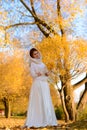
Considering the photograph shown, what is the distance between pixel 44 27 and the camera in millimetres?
19141

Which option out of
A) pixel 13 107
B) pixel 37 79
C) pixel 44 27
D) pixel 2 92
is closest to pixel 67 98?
pixel 44 27

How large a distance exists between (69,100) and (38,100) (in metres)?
10.6

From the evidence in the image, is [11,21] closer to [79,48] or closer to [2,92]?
[79,48]

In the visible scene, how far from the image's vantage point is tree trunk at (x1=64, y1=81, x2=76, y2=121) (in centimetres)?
1916

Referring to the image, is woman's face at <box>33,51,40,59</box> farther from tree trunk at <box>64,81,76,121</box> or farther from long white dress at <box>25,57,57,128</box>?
tree trunk at <box>64,81,76,121</box>

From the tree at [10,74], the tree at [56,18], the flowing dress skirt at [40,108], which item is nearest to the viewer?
the flowing dress skirt at [40,108]

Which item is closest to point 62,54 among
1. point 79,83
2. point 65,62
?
point 65,62

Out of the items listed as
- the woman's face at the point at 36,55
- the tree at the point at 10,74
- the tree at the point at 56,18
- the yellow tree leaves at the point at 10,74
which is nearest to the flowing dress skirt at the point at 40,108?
the woman's face at the point at 36,55

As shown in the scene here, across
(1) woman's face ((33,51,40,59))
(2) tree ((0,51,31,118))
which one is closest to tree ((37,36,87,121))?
(1) woman's face ((33,51,40,59))

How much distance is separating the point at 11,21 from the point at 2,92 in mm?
20906

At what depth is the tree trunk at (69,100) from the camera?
1916cm

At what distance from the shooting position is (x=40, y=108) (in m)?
8.84

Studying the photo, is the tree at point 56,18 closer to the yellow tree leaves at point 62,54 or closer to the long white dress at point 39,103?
the yellow tree leaves at point 62,54

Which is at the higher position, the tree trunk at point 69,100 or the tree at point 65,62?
the tree at point 65,62
